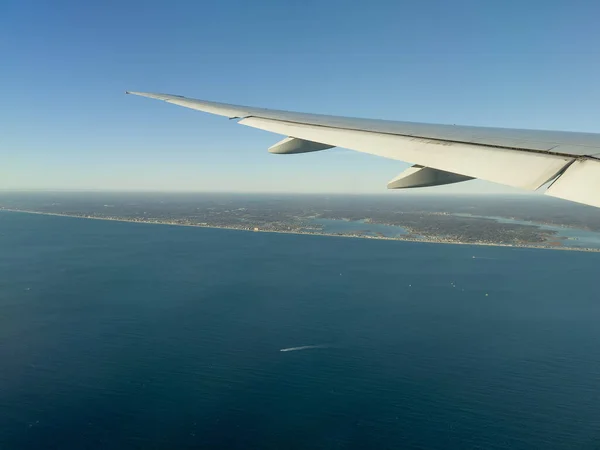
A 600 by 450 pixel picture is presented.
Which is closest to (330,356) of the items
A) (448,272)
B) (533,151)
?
(533,151)

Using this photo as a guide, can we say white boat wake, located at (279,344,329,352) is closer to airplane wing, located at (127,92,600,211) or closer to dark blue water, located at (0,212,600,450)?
dark blue water, located at (0,212,600,450)

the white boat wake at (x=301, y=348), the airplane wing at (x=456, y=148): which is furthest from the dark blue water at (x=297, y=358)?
the airplane wing at (x=456, y=148)

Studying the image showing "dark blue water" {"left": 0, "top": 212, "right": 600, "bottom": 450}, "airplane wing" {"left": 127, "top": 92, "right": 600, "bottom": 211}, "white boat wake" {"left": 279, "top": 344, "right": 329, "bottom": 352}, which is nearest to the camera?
"airplane wing" {"left": 127, "top": 92, "right": 600, "bottom": 211}

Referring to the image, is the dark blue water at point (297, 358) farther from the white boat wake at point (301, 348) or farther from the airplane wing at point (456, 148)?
the airplane wing at point (456, 148)

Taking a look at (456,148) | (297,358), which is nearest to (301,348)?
(297,358)

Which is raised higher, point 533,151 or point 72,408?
point 533,151

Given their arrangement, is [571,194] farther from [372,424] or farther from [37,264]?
[37,264]

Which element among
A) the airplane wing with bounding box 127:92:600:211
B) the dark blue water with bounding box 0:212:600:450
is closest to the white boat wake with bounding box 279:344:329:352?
the dark blue water with bounding box 0:212:600:450
